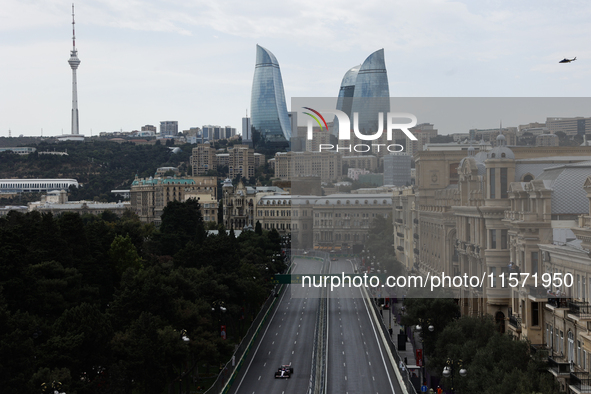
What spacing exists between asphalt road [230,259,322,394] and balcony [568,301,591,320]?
62.4 ft

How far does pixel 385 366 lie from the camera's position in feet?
203

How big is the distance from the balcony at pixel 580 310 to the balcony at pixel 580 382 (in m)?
2.65

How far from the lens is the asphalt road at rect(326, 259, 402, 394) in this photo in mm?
55487

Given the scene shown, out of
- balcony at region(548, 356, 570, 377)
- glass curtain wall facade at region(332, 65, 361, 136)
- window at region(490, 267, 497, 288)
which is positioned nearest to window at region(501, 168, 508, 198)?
window at region(490, 267, 497, 288)

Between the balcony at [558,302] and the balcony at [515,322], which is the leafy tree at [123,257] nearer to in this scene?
the balcony at [515,322]

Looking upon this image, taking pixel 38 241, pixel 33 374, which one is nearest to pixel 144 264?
pixel 38 241

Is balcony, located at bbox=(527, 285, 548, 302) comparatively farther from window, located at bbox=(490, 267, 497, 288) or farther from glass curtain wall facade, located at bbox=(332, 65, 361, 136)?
glass curtain wall facade, located at bbox=(332, 65, 361, 136)

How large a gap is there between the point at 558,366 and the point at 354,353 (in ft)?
89.7

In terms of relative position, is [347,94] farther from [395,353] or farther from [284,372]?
[284,372]

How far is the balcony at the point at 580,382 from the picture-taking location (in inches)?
1467

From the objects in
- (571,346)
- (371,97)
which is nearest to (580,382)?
(571,346)

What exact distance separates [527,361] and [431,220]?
111 feet

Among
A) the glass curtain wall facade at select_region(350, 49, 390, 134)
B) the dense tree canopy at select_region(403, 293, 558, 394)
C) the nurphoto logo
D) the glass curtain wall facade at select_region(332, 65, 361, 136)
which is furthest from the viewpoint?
the glass curtain wall facade at select_region(332, 65, 361, 136)

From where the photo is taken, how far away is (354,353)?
2640 inches
